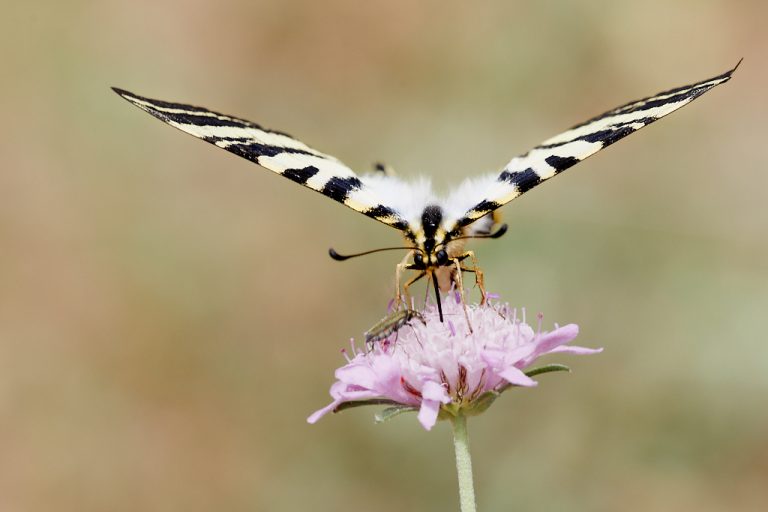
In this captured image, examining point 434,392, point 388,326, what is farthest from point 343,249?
point 434,392

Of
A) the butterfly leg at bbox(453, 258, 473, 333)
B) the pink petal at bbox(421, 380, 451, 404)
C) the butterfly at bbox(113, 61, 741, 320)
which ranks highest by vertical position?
the butterfly at bbox(113, 61, 741, 320)

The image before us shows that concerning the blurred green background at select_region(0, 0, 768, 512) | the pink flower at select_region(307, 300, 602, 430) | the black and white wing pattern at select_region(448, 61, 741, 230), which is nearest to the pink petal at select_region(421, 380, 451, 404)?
the pink flower at select_region(307, 300, 602, 430)

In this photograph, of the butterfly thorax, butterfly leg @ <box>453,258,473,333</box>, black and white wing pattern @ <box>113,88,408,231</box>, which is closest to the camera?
butterfly leg @ <box>453,258,473,333</box>

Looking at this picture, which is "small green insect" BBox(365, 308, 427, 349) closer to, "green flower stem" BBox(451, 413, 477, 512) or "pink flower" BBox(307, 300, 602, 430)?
"pink flower" BBox(307, 300, 602, 430)

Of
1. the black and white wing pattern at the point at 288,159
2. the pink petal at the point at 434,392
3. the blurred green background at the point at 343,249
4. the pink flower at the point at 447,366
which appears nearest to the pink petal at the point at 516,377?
the pink flower at the point at 447,366

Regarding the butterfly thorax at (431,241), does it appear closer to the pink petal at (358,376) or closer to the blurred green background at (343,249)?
the pink petal at (358,376)

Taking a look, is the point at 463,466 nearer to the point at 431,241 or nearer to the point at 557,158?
the point at 431,241
